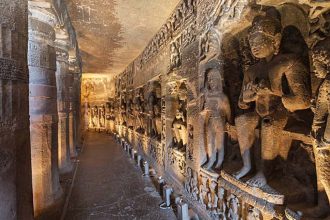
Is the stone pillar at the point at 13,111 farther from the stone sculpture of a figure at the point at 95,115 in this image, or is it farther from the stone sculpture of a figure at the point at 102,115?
the stone sculpture of a figure at the point at 95,115

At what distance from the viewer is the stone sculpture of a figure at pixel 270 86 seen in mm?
1760

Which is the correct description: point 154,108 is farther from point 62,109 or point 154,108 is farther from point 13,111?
point 13,111

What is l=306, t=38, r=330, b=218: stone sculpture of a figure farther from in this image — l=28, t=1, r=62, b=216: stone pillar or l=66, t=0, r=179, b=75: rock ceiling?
l=28, t=1, r=62, b=216: stone pillar

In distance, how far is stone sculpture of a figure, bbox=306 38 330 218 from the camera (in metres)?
1.39

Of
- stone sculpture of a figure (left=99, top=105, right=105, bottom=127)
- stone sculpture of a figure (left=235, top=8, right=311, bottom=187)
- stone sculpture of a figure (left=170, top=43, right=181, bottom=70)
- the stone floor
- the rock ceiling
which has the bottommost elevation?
the stone floor

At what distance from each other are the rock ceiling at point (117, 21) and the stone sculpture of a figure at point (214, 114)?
1978 millimetres

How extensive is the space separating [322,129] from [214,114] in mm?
1417

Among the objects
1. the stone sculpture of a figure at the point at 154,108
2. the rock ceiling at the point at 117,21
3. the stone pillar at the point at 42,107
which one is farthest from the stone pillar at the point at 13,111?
the stone sculpture of a figure at the point at 154,108

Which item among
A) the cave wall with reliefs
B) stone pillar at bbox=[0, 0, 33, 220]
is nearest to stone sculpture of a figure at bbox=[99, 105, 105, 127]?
the cave wall with reliefs

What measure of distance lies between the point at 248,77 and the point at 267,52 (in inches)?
14.1

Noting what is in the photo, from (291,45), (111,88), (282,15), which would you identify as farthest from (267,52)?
(111,88)

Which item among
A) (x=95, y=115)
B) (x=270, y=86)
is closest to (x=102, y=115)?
(x=95, y=115)

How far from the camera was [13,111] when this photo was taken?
1623mm

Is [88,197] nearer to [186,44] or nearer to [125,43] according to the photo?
[186,44]
